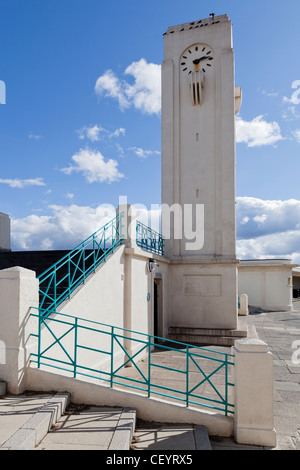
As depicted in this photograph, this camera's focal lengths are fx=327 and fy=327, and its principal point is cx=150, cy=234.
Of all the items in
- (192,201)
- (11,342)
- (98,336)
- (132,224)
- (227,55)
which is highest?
(227,55)

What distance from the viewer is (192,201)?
13719 mm

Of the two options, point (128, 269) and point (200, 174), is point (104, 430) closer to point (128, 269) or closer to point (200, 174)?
point (128, 269)

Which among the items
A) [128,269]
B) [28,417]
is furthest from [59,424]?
[128,269]

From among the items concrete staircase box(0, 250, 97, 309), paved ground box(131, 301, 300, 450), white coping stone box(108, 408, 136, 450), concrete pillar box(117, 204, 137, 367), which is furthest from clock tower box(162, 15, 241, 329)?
white coping stone box(108, 408, 136, 450)

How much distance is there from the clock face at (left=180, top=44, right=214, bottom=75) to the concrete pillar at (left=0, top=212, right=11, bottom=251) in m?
9.60

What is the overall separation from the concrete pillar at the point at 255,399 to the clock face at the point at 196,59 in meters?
12.6

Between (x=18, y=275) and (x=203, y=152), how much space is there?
410 inches

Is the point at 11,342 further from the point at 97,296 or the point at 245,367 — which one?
the point at 245,367

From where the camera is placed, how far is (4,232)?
11312 millimetres

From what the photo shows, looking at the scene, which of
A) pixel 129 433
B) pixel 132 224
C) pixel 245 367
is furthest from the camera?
pixel 132 224

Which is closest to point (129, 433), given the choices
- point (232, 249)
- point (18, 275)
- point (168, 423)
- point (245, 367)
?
point (168, 423)

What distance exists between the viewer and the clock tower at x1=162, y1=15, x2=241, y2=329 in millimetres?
13297

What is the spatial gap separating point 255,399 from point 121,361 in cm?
476

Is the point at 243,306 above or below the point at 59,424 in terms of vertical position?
below
